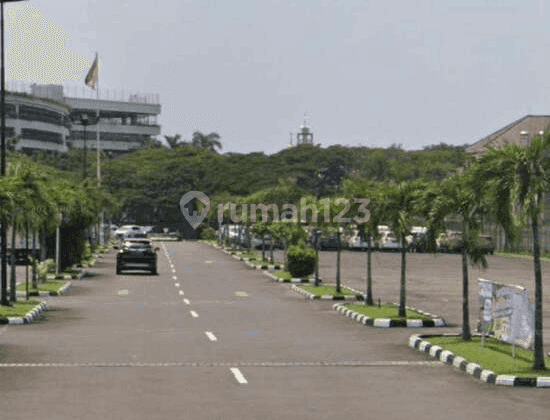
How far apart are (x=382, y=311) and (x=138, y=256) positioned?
22.9m

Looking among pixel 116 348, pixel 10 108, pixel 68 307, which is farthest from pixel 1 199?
pixel 10 108

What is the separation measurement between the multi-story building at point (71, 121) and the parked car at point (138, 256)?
277 feet

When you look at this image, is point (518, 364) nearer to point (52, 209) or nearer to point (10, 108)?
point (52, 209)

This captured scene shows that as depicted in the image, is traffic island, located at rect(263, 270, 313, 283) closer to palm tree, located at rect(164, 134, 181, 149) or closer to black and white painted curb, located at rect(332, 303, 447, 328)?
black and white painted curb, located at rect(332, 303, 447, 328)

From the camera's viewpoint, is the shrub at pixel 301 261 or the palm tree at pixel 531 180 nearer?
the palm tree at pixel 531 180

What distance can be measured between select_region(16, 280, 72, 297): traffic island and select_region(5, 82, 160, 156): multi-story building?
92581mm

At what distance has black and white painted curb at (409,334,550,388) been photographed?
16.2 metres

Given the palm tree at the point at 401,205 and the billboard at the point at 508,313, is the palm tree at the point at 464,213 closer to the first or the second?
the billboard at the point at 508,313

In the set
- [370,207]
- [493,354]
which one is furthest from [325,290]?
[493,354]

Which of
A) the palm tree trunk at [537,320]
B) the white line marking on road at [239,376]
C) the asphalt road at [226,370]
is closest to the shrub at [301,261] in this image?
the asphalt road at [226,370]

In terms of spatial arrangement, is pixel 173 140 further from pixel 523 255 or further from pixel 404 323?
pixel 404 323

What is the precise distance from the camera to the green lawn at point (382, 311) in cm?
2769

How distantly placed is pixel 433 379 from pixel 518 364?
1677 mm

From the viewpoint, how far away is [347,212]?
109 feet
